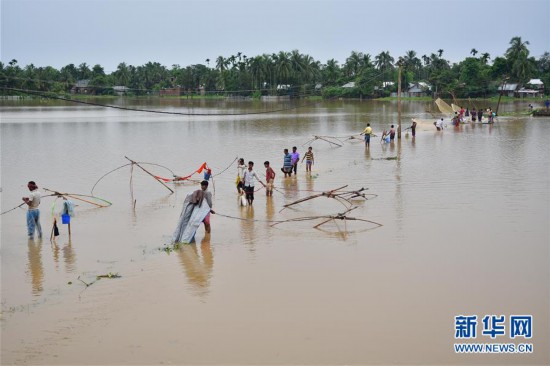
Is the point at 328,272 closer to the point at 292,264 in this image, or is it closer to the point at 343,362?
the point at 292,264

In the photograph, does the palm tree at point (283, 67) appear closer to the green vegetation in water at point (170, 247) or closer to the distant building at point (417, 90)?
the distant building at point (417, 90)

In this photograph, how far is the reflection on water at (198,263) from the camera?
965cm

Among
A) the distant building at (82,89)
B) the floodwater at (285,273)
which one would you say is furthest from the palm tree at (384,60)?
the floodwater at (285,273)

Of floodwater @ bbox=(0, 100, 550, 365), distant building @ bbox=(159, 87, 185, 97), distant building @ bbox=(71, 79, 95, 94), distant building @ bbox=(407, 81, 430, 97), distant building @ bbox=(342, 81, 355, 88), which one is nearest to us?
floodwater @ bbox=(0, 100, 550, 365)

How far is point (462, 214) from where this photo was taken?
549 inches

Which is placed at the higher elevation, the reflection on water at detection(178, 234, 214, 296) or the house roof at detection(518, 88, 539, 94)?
the house roof at detection(518, 88, 539, 94)

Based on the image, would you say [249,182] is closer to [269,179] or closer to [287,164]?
[269,179]

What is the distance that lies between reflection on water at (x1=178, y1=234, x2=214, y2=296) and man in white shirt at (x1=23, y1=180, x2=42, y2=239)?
9.65ft

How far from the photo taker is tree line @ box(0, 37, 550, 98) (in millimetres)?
77250

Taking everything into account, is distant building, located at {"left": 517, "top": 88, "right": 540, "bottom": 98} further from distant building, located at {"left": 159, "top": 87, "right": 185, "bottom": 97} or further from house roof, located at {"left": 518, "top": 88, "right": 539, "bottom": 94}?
distant building, located at {"left": 159, "top": 87, "right": 185, "bottom": 97}

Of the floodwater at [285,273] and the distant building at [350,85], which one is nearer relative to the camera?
the floodwater at [285,273]

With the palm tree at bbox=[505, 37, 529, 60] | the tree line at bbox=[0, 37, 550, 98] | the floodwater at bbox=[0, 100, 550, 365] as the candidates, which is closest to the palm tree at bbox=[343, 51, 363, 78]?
the tree line at bbox=[0, 37, 550, 98]

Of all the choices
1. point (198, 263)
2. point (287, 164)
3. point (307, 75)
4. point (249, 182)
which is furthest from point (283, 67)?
point (198, 263)

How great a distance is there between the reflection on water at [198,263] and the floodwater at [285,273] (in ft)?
0.14
